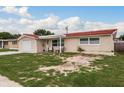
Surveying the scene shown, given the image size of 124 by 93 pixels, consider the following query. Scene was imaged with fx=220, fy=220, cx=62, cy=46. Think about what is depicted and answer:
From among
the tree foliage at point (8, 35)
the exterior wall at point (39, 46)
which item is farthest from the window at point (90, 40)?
the tree foliage at point (8, 35)

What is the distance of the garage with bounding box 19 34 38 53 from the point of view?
2930 centimetres

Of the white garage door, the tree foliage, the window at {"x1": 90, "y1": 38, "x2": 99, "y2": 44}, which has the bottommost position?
the white garage door

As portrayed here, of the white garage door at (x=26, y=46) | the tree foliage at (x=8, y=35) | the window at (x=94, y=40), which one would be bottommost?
the white garage door at (x=26, y=46)

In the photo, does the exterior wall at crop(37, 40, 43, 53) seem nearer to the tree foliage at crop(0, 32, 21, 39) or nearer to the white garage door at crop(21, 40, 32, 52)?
the white garage door at crop(21, 40, 32, 52)

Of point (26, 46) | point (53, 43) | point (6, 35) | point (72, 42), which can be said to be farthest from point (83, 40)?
point (6, 35)

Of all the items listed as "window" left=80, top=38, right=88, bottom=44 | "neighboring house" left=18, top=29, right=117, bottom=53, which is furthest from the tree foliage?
"window" left=80, top=38, right=88, bottom=44

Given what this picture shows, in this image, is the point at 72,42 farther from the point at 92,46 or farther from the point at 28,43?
the point at 28,43

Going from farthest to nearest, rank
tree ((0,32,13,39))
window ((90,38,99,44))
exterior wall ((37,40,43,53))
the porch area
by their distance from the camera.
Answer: tree ((0,32,13,39)) < exterior wall ((37,40,43,53)) < the porch area < window ((90,38,99,44))

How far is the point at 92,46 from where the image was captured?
2533 centimetres

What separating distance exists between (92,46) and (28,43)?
9.36 metres

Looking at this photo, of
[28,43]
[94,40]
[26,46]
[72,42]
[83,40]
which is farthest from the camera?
[26,46]

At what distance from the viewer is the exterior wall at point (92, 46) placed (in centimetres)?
2417

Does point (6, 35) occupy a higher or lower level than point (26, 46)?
higher

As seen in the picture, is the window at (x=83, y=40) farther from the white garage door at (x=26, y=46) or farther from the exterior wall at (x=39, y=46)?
the white garage door at (x=26, y=46)
